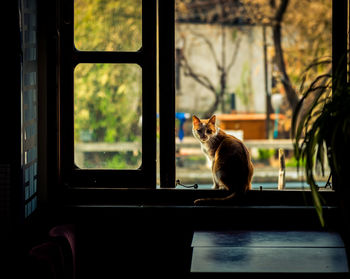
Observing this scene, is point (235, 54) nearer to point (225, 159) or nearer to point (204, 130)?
point (204, 130)

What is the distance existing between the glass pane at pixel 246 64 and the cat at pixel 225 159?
370 cm

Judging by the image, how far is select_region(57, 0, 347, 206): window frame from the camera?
117 inches

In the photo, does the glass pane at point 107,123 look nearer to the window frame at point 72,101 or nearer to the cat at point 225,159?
the window frame at point 72,101

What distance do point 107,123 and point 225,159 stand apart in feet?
2.28

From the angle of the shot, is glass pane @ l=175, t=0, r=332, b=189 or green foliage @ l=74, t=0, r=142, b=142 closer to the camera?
green foliage @ l=74, t=0, r=142, b=142

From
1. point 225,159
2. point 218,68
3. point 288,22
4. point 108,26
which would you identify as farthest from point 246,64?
point 108,26

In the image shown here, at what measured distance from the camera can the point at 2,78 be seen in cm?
256

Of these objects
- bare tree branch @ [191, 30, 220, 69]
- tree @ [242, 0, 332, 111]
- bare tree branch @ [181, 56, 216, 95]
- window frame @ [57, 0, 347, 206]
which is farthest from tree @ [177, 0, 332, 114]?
window frame @ [57, 0, 347, 206]

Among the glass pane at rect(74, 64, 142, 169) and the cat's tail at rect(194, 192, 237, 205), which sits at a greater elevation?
the glass pane at rect(74, 64, 142, 169)

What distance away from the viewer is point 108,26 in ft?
9.87

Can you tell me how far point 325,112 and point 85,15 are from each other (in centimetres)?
162

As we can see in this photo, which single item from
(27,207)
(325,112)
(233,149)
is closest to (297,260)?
(325,112)

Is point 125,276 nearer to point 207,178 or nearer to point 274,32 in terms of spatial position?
point 207,178

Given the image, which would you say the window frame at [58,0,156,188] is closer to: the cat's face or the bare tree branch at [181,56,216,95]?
the cat's face
